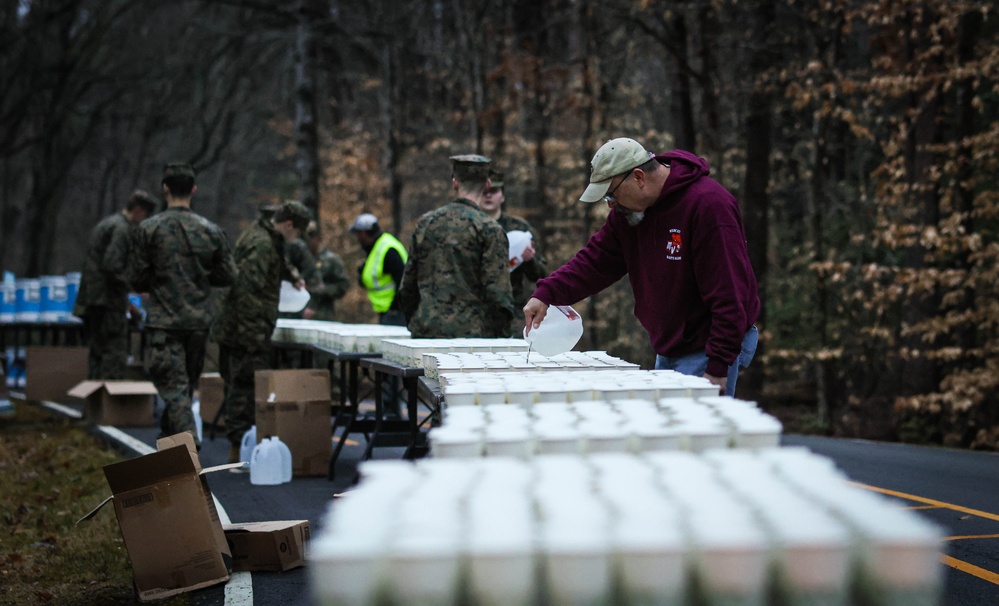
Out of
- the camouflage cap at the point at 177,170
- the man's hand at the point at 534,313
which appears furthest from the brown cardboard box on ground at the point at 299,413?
the man's hand at the point at 534,313

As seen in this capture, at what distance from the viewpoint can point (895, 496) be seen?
9.12m

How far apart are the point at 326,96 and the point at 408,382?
3535 centimetres

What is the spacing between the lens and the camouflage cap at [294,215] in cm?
1104

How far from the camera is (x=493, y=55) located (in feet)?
85.4

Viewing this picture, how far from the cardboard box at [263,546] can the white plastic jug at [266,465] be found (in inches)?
124

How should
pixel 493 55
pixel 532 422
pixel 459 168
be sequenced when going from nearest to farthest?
pixel 532 422, pixel 459 168, pixel 493 55

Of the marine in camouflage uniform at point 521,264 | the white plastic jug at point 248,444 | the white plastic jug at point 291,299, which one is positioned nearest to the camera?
the white plastic jug at point 248,444

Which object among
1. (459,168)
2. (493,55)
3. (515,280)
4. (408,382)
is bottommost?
(408,382)

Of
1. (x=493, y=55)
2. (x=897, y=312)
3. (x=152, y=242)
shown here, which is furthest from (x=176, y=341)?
(x=493, y=55)

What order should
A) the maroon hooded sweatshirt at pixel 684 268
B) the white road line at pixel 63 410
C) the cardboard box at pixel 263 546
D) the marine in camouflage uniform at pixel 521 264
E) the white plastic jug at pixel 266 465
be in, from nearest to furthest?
1. the maroon hooded sweatshirt at pixel 684 268
2. the cardboard box at pixel 263 546
3. the white plastic jug at pixel 266 465
4. the marine in camouflage uniform at pixel 521 264
5. the white road line at pixel 63 410

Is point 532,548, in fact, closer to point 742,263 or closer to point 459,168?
point 742,263

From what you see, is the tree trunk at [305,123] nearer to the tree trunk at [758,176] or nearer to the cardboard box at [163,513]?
the tree trunk at [758,176]

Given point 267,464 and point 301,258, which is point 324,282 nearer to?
point 301,258

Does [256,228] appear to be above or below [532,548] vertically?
above
